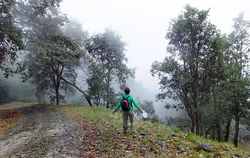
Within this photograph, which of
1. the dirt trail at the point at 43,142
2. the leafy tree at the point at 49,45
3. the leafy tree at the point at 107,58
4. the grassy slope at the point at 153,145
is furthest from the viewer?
the leafy tree at the point at 107,58

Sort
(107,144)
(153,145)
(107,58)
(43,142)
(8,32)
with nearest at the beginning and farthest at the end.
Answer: (153,145)
(107,144)
(43,142)
(8,32)
(107,58)

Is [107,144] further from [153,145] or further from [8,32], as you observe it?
[8,32]

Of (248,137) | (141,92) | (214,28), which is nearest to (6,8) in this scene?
(214,28)

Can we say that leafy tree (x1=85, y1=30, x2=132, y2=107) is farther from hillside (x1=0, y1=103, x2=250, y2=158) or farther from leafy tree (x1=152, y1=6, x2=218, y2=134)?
hillside (x1=0, y1=103, x2=250, y2=158)

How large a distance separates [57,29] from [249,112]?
20.4 metres

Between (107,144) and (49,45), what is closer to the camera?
(107,144)

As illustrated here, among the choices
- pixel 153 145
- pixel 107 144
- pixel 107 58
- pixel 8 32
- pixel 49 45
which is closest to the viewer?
pixel 153 145

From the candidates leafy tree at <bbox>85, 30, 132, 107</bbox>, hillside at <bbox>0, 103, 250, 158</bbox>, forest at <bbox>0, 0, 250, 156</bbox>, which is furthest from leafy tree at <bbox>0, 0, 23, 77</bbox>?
leafy tree at <bbox>85, 30, 132, 107</bbox>

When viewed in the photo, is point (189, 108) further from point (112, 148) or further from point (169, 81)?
point (112, 148)

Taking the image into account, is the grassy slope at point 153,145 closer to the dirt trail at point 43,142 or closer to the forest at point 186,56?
the dirt trail at point 43,142

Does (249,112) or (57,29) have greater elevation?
(57,29)

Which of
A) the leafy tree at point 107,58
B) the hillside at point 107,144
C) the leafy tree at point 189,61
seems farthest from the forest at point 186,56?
the hillside at point 107,144

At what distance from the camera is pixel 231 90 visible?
106 feet

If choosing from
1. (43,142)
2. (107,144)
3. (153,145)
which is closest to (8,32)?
(43,142)
